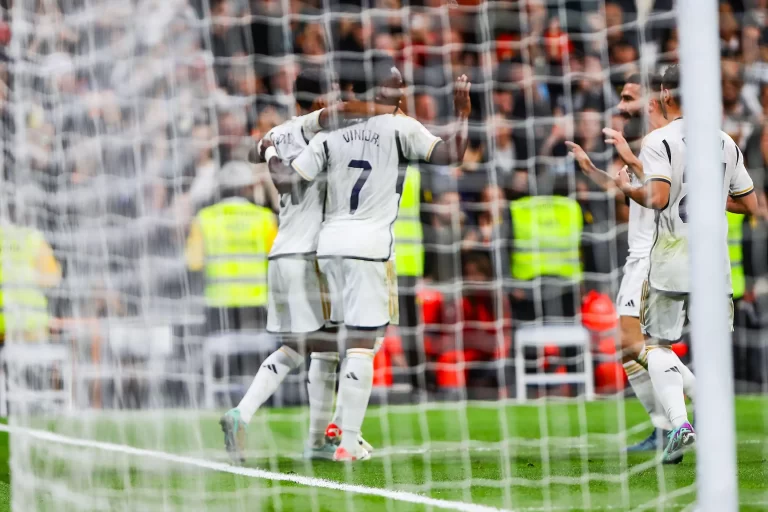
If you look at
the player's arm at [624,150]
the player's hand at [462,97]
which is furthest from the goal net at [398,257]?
the player's arm at [624,150]

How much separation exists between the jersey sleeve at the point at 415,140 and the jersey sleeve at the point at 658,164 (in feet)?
2.74

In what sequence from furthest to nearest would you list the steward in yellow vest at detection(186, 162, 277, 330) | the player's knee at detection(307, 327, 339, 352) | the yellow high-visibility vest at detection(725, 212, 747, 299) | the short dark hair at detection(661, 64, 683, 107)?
the yellow high-visibility vest at detection(725, 212, 747, 299), the steward in yellow vest at detection(186, 162, 277, 330), the player's knee at detection(307, 327, 339, 352), the short dark hair at detection(661, 64, 683, 107)

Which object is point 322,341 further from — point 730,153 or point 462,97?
point 730,153

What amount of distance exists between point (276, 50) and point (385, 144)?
4.93ft

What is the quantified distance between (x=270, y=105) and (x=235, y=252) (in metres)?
0.78

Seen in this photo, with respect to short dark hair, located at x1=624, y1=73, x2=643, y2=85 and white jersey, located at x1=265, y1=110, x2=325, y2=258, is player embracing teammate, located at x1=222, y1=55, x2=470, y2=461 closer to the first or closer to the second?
white jersey, located at x1=265, y1=110, x2=325, y2=258

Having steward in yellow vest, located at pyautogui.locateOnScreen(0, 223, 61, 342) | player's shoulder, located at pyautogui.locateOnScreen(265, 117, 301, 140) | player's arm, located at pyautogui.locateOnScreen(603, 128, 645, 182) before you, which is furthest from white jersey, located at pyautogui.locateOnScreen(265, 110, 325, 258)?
player's arm, located at pyautogui.locateOnScreen(603, 128, 645, 182)

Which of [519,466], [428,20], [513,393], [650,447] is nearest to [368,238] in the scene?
[519,466]

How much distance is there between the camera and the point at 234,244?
5.94 meters

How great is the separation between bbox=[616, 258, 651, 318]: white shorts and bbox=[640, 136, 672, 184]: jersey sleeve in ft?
2.00

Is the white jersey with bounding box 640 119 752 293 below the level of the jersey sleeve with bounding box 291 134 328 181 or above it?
below

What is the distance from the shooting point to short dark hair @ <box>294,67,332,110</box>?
5031 millimetres

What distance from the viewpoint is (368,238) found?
15.1 ft

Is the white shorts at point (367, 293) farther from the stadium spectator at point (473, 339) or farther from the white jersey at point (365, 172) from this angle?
the stadium spectator at point (473, 339)
